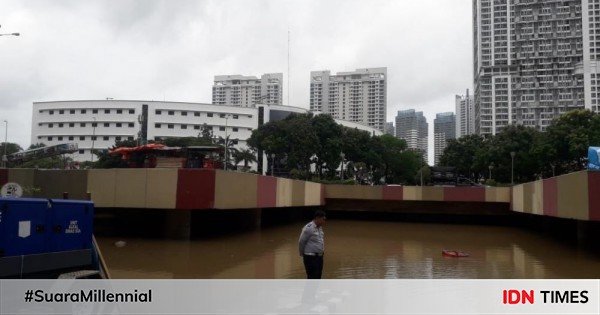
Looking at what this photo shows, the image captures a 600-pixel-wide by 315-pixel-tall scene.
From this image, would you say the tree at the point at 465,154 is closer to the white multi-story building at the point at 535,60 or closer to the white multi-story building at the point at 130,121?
the white multi-story building at the point at 130,121

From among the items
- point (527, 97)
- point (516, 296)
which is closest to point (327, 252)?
point (516, 296)

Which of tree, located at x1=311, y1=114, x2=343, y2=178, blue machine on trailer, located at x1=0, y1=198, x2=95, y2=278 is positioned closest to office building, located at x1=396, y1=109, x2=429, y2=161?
tree, located at x1=311, y1=114, x2=343, y2=178

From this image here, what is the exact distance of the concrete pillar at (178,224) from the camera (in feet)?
57.3

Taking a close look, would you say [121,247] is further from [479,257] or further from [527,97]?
[527,97]

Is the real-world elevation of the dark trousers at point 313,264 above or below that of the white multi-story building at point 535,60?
below

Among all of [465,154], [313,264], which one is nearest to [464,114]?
[465,154]

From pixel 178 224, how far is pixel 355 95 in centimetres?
10836

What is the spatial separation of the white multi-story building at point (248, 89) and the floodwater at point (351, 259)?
10305 cm

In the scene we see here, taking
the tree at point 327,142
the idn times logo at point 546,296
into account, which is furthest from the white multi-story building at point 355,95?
the idn times logo at point 546,296

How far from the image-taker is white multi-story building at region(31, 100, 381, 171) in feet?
276

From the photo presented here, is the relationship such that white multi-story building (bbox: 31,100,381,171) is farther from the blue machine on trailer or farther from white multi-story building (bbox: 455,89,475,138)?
the blue machine on trailer

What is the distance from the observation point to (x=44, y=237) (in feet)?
20.9

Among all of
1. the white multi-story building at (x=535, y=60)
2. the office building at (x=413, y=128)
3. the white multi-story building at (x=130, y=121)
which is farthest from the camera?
the office building at (x=413, y=128)

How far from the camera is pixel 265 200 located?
21328mm
